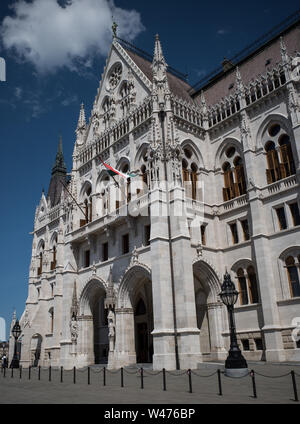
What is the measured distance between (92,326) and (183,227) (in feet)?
44.7

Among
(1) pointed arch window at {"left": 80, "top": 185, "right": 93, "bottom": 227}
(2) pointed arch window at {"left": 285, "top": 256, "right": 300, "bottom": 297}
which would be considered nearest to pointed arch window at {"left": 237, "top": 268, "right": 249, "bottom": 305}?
(2) pointed arch window at {"left": 285, "top": 256, "right": 300, "bottom": 297}

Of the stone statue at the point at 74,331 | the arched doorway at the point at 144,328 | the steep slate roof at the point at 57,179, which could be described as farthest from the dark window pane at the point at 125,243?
the steep slate roof at the point at 57,179

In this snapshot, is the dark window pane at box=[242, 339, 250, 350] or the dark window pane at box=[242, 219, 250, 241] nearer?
the dark window pane at box=[242, 339, 250, 350]

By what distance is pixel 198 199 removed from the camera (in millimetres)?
30484

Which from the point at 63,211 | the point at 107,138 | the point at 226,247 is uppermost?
the point at 107,138

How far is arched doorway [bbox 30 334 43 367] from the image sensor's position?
141ft

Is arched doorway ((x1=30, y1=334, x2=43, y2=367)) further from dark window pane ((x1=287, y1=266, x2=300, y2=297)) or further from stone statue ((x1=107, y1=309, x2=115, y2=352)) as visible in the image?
dark window pane ((x1=287, y1=266, x2=300, y2=297))

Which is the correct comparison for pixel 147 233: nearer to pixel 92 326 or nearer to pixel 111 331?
pixel 111 331

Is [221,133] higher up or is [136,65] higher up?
[136,65]

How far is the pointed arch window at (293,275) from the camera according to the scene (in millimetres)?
24550

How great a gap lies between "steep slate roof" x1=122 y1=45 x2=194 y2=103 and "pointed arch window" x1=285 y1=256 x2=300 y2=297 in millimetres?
18928

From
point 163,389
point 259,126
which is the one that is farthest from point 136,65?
point 163,389
